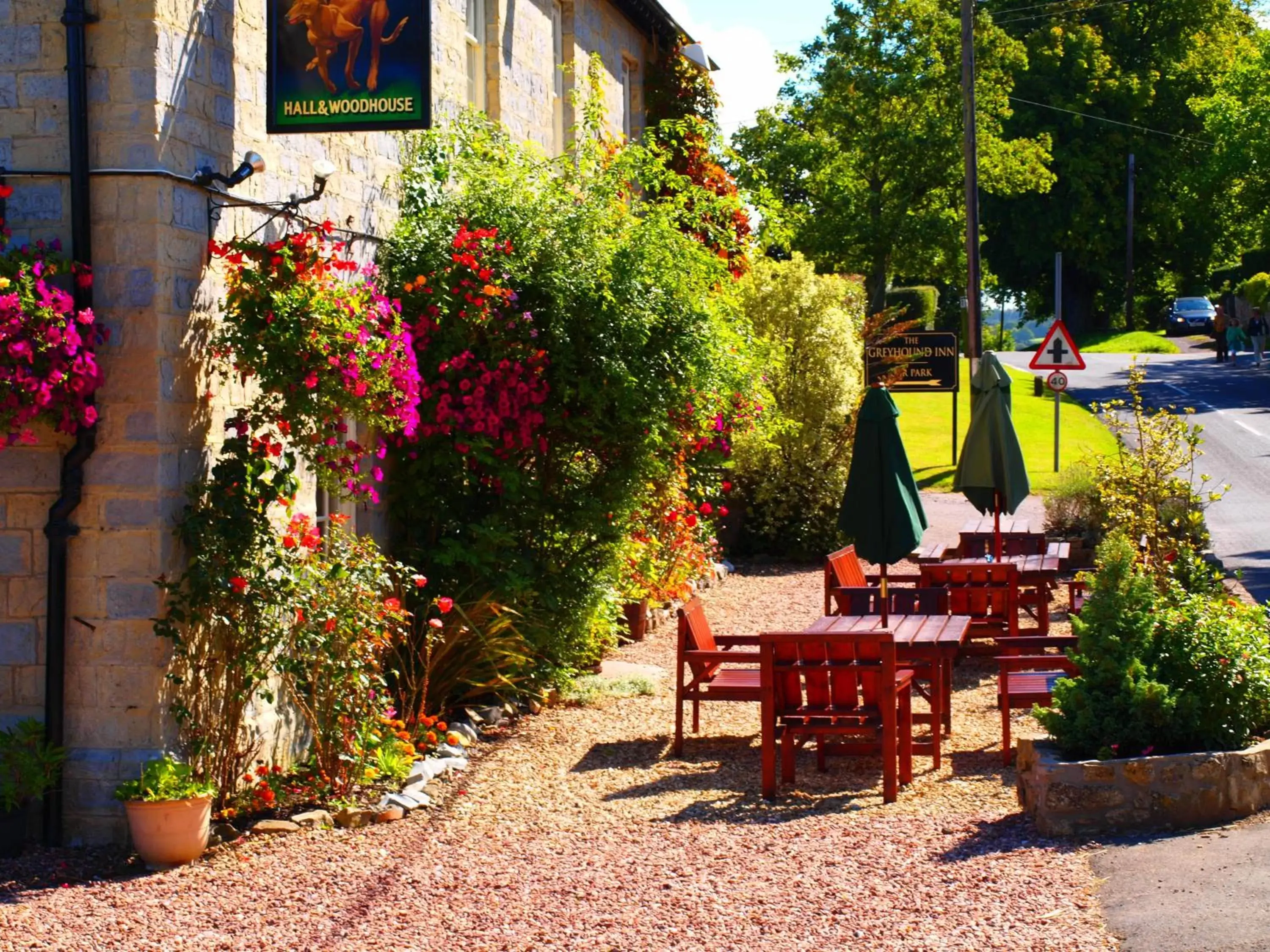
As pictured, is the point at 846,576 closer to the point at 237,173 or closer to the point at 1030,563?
the point at 1030,563

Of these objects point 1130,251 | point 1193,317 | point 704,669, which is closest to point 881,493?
point 704,669

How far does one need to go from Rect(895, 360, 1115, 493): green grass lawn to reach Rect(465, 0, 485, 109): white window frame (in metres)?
9.96

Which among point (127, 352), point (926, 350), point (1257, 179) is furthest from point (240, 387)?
point (1257, 179)

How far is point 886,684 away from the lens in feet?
25.1

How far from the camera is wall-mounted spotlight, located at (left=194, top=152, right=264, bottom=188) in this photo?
7320 millimetres

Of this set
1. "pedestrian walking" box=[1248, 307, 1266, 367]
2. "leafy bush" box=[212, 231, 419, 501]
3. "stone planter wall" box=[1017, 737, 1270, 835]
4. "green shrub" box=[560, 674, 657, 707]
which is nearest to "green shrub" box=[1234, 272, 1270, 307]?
"pedestrian walking" box=[1248, 307, 1266, 367]

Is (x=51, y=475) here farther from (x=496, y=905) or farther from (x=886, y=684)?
(x=886, y=684)

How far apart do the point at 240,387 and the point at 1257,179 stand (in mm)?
44101

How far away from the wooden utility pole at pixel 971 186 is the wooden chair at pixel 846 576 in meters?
14.1

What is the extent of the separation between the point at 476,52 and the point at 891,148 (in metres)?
24.3

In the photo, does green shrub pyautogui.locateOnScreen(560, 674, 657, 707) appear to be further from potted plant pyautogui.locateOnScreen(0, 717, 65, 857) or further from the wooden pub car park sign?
the wooden pub car park sign

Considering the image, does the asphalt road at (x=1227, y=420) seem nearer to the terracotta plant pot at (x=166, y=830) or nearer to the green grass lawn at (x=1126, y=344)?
the green grass lawn at (x=1126, y=344)

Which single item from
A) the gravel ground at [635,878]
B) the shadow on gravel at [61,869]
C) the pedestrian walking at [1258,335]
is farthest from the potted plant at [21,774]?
the pedestrian walking at [1258,335]

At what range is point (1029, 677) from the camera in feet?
28.6
